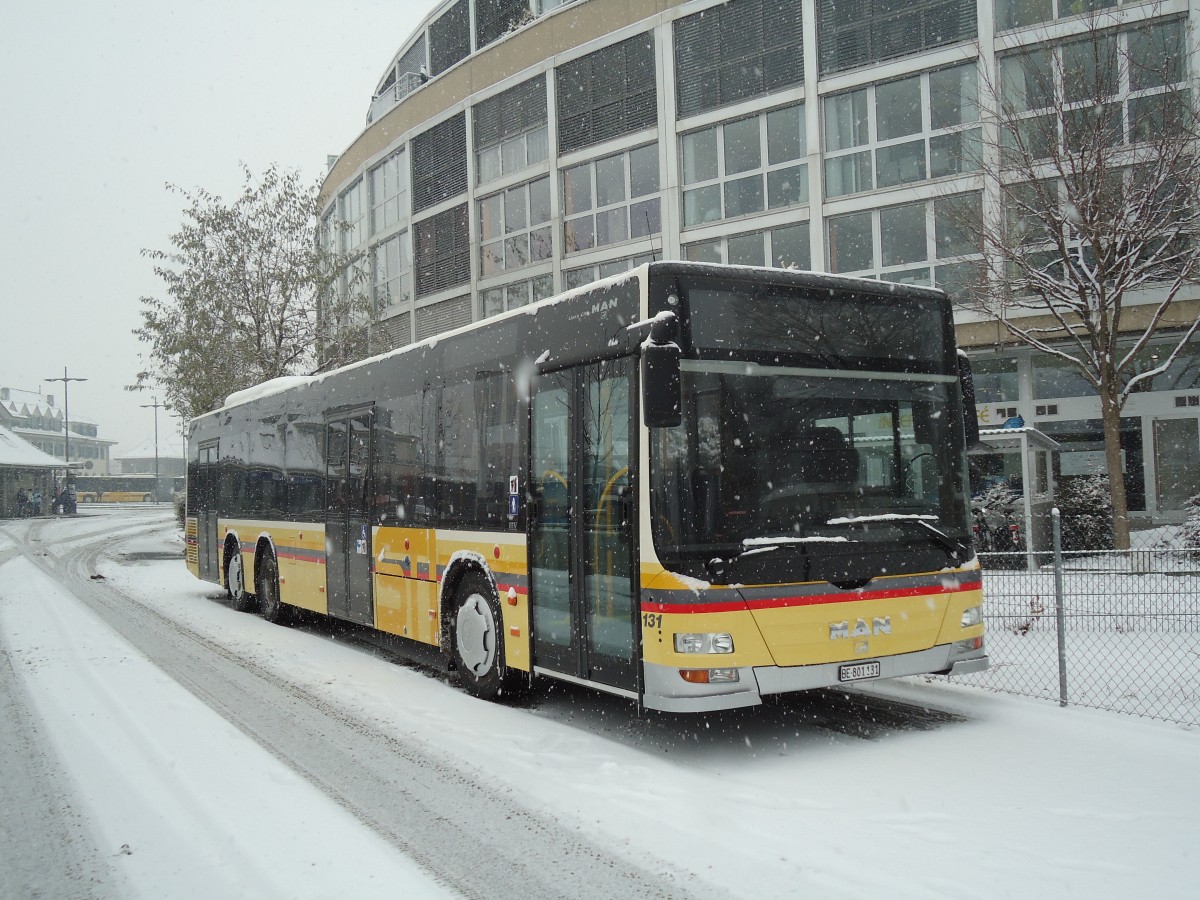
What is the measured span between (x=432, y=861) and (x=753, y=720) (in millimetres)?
3282

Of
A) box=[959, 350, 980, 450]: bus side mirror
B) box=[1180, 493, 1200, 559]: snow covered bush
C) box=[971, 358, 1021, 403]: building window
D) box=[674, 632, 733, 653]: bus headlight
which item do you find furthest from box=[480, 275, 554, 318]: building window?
box=[674, 632, 733, 653]: bus headlight

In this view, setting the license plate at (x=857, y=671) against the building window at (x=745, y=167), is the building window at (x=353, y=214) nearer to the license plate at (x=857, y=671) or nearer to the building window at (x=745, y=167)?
the building window at (x=745, y=167)

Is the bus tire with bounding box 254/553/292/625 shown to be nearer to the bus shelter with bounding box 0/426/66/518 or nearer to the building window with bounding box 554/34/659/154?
the building window with bounding box 554/34/659/154

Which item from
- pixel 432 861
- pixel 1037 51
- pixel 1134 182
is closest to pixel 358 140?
pixel 1037 51

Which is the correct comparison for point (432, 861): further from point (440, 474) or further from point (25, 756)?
point (440, 474)

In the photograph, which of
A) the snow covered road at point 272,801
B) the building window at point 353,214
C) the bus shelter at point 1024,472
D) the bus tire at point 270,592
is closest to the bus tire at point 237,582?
the bus tire at point 270,592

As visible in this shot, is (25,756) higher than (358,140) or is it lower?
lower

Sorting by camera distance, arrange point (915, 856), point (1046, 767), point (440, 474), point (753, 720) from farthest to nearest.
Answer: point (440, 474) → point (753, 720) → point (1046, 767) → point (915, 856)

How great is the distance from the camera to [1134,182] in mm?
12688

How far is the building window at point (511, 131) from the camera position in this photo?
91.1 ft

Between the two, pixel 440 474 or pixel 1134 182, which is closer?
pixel 440 474

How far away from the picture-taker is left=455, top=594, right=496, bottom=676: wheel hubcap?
788 cm

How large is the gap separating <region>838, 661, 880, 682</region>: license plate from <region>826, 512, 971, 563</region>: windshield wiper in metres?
0.90

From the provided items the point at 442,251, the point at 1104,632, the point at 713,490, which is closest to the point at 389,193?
the point at 442,251
